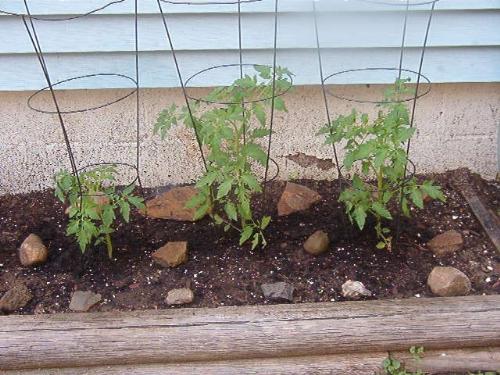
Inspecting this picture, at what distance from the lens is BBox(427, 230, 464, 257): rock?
9.80ft

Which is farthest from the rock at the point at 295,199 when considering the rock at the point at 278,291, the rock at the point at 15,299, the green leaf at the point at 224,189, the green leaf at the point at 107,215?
the rock at the point at 15,299

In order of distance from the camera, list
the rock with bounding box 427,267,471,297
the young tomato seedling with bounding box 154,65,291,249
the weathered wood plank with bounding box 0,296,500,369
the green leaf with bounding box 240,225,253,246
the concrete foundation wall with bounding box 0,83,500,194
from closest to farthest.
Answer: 1. the weathered wood plank with bounding box 0,296,500,369
2. the young tomato seedling with bounding box 154,65,291,249
3. the rock with bounding box 427,267,471,297
4. the green leaf with bounding box 240,225,253,246
5. the concrete foundation wall with bounding box 0,83,500,194

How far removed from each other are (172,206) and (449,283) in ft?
4.57

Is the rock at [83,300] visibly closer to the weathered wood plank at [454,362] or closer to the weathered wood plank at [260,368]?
the weathered wood plank at [260,368]

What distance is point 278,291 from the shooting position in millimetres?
2723

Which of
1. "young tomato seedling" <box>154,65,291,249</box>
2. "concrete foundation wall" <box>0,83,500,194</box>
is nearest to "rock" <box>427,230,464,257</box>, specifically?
"concrete foundation wall" <box>0,83,500,194</box>

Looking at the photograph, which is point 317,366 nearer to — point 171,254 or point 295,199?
point 171,254

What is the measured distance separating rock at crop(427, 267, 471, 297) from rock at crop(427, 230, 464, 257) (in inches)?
9.5

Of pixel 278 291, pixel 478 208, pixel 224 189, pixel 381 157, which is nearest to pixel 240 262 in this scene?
pixel 278 291

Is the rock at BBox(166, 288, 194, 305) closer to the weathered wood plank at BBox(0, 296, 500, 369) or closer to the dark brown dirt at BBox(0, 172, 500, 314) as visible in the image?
the dark brown dirt at BBox(0, 172, 500, 314)

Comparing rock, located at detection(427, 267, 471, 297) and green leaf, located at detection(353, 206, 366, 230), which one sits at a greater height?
green leaf, located at detection(353, 206, 366, 230)

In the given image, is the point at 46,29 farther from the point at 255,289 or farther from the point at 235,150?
the point at 255,289

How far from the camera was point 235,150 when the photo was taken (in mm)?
2805

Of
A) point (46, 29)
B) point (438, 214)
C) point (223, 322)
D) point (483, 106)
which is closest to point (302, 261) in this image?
point (223, 322)
